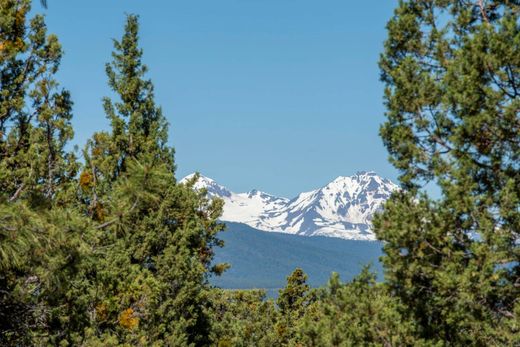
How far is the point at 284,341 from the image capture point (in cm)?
5344

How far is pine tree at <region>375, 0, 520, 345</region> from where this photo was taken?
35.4 ft

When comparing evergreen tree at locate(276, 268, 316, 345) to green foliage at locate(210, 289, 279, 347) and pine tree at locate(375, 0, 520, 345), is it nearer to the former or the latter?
green foliage at locate(210, 289, 279, 347)

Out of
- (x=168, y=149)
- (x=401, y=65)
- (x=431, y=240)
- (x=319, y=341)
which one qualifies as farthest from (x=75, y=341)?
(x=168, y=149)

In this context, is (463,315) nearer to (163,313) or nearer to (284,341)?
(163,313)

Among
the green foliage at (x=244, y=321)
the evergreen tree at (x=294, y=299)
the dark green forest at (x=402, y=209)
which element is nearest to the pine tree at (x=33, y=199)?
the dark green forest at (x=402, y=209)

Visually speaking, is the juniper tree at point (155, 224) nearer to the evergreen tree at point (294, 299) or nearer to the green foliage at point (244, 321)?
the green foliage at point (244, 321)

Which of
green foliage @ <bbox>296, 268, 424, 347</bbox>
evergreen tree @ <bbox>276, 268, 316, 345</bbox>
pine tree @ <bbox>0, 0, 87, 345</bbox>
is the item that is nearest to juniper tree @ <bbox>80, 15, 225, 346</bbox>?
pine tree @ <bbox>0, 0, 87, 345</bbox>

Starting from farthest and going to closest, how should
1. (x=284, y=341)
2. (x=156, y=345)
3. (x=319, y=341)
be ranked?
1. (x=284, y=341)
2. (x=156, y=345)
3. (x=319, y=341)

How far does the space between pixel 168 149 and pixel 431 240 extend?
20501 mm

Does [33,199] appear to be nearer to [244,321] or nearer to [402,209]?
[402,209]

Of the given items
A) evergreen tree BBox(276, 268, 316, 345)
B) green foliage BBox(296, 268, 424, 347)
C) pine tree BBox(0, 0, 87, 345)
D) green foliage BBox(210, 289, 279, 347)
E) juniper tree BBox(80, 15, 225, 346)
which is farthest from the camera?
evergreen tree BBox(276, 268, 316, 345)

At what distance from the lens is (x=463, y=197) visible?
11.0 metres

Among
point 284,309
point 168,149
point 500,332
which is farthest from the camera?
point 284,309

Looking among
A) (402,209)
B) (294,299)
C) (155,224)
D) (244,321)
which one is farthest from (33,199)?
(294,299)
